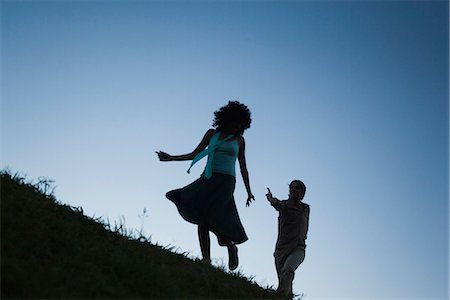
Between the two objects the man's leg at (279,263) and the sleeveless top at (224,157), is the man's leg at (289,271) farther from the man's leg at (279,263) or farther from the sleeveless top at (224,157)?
the sleeveless top at (224,157)

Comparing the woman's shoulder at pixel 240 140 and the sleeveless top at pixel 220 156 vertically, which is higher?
the woman's shoulder at pixel 240 140

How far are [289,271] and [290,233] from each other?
22.3 inches

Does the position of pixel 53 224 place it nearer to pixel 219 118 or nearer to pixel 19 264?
pixel 19 264

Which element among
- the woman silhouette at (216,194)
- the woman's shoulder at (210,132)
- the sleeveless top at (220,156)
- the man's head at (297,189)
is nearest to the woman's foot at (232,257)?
the woman silhouette at (216,194)

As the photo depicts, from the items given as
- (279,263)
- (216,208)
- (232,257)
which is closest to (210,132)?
(216,208)

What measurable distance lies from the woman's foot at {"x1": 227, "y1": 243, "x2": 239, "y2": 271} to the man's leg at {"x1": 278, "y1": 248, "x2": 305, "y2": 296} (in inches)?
28.6

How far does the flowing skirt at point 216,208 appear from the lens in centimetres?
777

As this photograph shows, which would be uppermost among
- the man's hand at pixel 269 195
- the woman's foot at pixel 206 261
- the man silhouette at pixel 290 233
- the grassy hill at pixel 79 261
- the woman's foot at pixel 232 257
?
the man's hand at pixel 269 195

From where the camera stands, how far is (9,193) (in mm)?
6516

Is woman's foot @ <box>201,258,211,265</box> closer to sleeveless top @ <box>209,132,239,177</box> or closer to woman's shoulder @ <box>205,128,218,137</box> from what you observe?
sleeveless top @ <box>209,132,239,177</box>

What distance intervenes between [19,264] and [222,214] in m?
3.37

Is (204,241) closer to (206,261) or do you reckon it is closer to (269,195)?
(206,261)

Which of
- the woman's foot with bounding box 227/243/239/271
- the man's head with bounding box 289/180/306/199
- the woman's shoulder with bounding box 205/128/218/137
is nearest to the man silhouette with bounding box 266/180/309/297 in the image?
the man's head with bounding box 289/180/306/199

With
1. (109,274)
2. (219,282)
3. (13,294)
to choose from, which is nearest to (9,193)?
(109,274)
